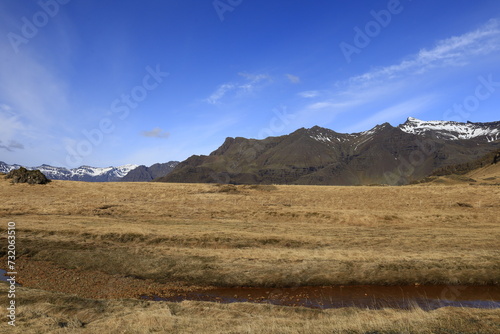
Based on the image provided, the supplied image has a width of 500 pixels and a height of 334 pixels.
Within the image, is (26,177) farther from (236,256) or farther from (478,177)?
(478,177)

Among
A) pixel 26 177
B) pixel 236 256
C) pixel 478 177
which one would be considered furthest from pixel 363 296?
pixel 478 177

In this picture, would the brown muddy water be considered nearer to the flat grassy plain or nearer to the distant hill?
the flat grassy plain

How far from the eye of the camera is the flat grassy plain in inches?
481

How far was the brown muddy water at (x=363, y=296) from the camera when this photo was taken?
17.3 m

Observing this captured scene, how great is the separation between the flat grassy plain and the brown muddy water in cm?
74

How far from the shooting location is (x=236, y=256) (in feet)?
78.7

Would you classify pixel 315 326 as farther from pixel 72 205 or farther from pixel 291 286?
pixel 72 205

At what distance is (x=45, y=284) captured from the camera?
19.4 meters

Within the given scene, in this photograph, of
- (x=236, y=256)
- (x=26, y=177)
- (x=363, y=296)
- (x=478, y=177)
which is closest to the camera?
(x=363, y=296)

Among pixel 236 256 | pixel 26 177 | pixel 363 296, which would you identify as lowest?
pixel 363 296

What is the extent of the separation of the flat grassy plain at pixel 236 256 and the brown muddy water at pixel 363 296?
0.74 metres

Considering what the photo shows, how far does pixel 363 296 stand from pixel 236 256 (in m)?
9.98

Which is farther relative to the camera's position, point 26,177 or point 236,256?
point 26,177

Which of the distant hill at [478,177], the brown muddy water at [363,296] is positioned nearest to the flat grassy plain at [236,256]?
the brown muddy water at [363,296]
